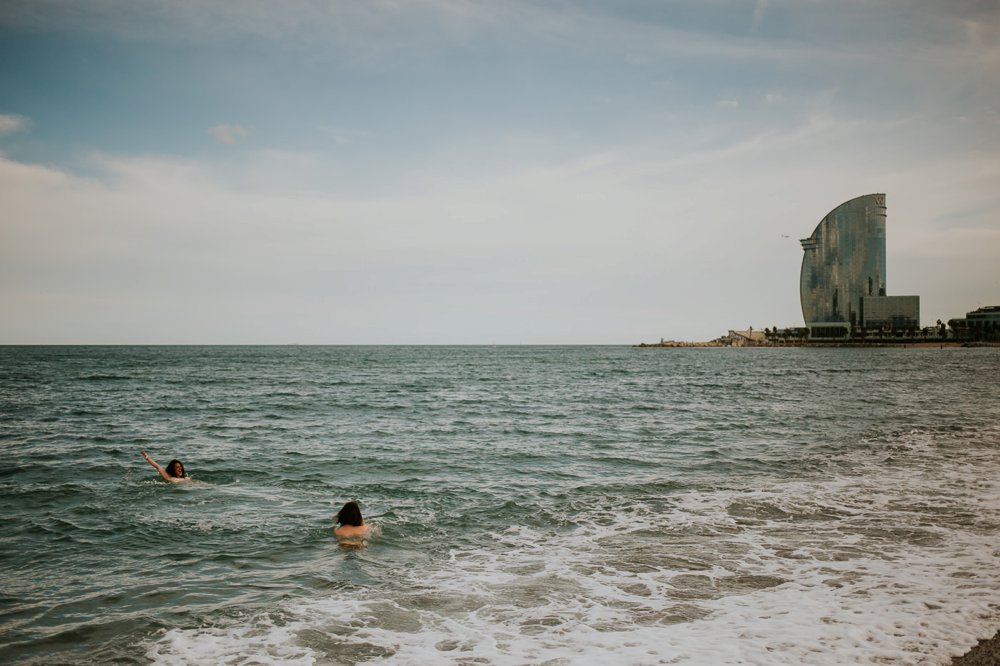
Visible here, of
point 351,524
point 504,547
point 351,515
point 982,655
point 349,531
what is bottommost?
point 504,547

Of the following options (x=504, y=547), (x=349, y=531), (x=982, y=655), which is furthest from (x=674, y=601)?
(x=349, y=531)

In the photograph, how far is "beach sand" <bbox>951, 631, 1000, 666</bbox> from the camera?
636 cm

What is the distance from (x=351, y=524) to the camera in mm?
11938

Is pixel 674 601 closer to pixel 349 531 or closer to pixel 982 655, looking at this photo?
pixel 982 655

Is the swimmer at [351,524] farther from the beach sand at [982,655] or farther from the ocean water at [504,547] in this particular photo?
the beach sand at [982,655]

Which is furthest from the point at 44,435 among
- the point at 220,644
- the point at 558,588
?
the point at 558,588

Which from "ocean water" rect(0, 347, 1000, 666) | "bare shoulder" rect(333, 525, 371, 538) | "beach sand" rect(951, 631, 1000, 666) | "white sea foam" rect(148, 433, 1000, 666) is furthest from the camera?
"bare shoulder" rect(333, 525, 371, 538)

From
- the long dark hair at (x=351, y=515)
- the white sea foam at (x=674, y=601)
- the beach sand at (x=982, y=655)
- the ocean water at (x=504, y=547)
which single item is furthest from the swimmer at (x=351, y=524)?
the beach sand at (x=982, y=655)

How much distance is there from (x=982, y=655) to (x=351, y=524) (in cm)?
978

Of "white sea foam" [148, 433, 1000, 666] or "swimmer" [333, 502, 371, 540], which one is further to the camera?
"swimmer" [333, 502, 371, 540]

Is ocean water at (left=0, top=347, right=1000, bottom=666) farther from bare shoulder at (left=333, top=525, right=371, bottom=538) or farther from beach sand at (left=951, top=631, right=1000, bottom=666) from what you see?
bare shoulder at (left=333, top=525, right=371, bottom=538)

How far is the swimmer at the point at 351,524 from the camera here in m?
11.8

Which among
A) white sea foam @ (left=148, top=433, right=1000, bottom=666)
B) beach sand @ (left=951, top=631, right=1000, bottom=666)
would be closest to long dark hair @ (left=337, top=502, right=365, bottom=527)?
white sea foam @ (left=148, top=433, right=1000, bottom=666)

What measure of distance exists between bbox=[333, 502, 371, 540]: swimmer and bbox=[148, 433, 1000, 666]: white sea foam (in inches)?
86.1
